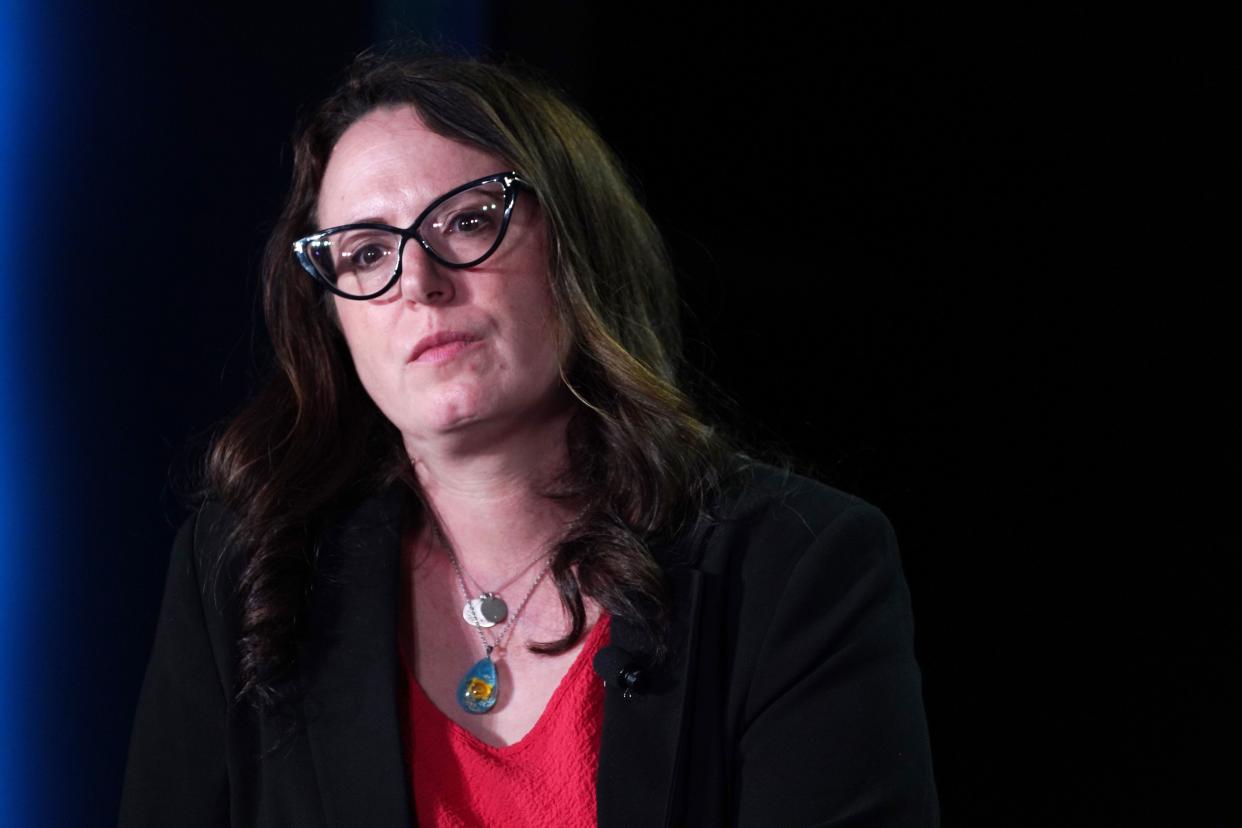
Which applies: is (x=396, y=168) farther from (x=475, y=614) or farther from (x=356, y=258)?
(x=475, y=614)

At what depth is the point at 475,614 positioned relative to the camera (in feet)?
6.21

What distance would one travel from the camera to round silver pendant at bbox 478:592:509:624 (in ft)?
6.18

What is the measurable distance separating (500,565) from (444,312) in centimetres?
42

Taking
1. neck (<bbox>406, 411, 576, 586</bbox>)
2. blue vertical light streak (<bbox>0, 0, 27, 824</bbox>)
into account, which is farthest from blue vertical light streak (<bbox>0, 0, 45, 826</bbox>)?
neck (<bbox>406, 411, 576, 586</bbox>)

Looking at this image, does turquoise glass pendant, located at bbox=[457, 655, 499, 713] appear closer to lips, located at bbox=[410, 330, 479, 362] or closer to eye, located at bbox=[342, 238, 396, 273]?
Result: lips, located at bbox=[410, 330, 479, 362]

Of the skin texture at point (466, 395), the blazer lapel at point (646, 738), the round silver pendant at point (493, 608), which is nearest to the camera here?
the blazer lapel at point (646, 738)

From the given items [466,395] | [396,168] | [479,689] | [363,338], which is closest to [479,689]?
[479,689]

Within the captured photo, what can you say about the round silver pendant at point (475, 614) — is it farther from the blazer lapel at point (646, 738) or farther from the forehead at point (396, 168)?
the forehead at point (396, 168)

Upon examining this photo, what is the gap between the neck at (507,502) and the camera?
1.91 metres

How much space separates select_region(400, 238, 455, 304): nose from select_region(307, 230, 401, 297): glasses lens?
3 centimetres

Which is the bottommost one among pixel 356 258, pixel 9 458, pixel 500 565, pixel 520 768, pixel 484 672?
pixel 520 768

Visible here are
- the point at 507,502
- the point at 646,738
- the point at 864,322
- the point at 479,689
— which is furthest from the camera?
the point at 864,322

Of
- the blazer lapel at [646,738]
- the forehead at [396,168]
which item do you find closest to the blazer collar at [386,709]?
the blazer lapel at [646,738]

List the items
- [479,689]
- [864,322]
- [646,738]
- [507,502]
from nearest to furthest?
[646,738]
[479,689]
[507,502]
[864,322]
